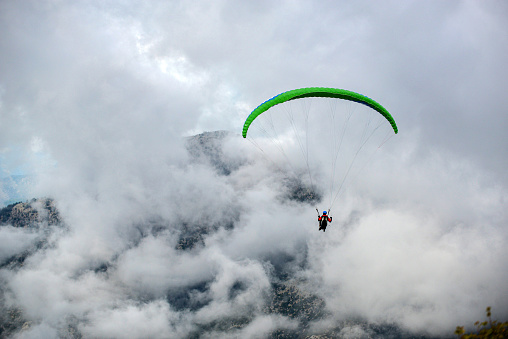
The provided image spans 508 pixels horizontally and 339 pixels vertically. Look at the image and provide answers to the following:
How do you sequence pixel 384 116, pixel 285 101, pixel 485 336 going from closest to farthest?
pixel 485 336
pixel 285 101
pixel 384 116

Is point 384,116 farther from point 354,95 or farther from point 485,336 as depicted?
point 485,336

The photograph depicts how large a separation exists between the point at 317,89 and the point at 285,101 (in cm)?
476

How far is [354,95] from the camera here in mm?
38031

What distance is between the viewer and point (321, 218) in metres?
38.2

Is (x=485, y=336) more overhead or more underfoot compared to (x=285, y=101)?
more underfoot

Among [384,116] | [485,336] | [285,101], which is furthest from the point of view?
[384,116]

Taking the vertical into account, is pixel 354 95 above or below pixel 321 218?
above

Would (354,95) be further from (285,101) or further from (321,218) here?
(321,218)

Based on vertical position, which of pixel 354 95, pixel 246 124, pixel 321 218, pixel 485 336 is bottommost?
pixel 485 336

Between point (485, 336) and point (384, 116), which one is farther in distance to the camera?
point (384, 116)

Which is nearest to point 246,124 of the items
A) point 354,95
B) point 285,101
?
point 285,101

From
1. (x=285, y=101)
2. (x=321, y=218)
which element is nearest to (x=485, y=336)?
(x=321, y=218)

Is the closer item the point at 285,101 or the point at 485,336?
the point at 485,336

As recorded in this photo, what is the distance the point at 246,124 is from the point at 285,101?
615 centimetres
